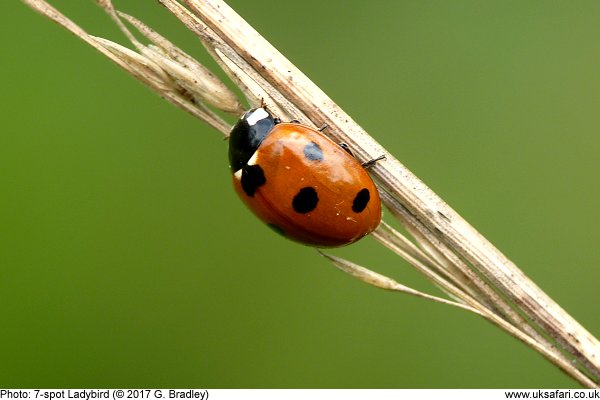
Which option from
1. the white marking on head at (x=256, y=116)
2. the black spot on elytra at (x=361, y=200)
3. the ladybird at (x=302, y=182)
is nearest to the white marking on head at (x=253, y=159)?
the ladybird at (x=302, y=182)

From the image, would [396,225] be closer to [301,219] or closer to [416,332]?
[301,219]

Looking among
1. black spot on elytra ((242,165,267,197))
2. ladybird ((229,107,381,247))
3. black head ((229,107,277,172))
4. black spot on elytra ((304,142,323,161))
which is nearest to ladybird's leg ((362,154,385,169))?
ladybird ((229,107,381,247))

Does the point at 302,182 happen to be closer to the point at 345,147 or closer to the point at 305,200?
the point at 305,200

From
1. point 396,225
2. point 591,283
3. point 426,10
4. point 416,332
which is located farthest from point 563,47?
point 396,225

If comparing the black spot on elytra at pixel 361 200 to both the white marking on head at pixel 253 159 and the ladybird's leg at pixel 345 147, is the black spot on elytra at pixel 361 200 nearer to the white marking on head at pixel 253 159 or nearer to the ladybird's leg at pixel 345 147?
the ladybird's leg at pixel 345 147

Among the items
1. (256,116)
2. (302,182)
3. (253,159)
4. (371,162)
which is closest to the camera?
(371,162)

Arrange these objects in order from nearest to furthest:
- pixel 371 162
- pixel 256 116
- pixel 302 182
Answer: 1. pixel 371 162
2. pixel 256 116
3. pixel 302 182

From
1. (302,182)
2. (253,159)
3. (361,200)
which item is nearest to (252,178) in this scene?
(253,159)
